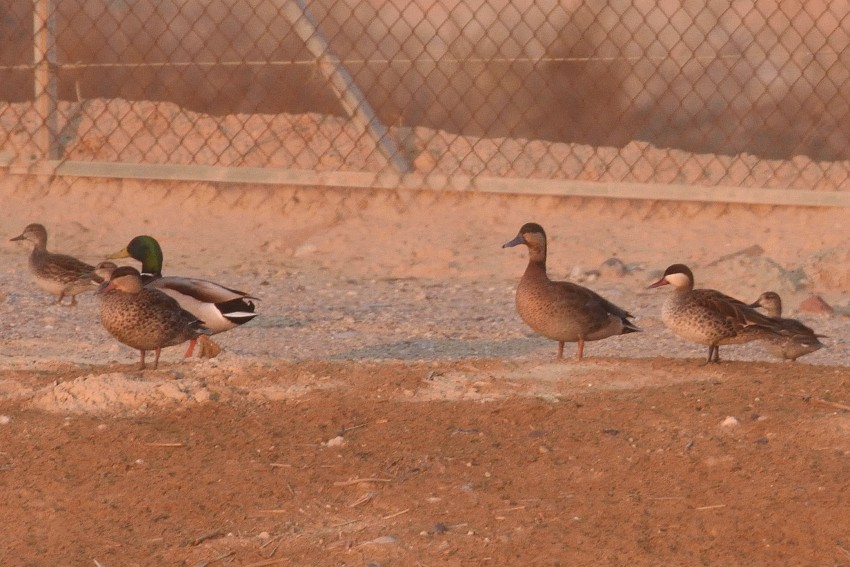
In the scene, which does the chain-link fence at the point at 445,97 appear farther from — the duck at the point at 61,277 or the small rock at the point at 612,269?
the duck at the point at 61,277

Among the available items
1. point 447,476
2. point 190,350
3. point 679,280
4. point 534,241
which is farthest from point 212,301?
point 447,476

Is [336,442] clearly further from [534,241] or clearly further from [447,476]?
[534,241]

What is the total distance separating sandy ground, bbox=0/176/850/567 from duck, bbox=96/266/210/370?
16 cm

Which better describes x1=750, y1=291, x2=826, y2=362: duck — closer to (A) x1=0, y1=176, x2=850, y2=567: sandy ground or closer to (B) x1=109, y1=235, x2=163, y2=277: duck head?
(A) x1=0, y1=176, x2=850, y2=567: sandy ground

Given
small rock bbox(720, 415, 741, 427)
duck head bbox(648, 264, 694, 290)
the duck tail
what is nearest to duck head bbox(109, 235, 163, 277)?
the duck tail

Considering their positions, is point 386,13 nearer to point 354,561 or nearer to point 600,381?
point 600,381

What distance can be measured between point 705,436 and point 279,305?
3911 mm

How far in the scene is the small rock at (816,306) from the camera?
8828 millimetres

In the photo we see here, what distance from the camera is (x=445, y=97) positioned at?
15.1 metres

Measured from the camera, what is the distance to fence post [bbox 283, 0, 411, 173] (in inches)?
415

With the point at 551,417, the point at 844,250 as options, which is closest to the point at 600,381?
the point at 551,417

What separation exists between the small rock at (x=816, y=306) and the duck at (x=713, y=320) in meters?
1.80

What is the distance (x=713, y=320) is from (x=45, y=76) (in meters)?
5.90

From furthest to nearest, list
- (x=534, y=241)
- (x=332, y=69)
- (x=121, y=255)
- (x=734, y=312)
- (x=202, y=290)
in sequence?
(x=332, y=69) < (x=121, y=255) < (x=202, y=290) < (x=534, y=241) < (x=734, y=312)
